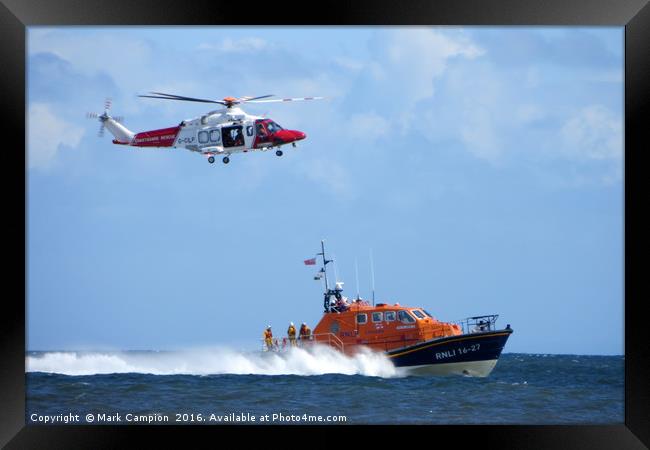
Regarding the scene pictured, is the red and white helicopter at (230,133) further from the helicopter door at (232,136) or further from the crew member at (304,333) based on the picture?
the crew member at (304,333)

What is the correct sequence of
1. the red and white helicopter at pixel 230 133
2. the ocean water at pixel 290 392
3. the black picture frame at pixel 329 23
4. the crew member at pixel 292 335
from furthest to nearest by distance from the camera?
the crew member at pixel 292 335 → the red and white helicopter at pixel 230 133 → the ocean water at pixel 290 392 → the black picture frame at pixel 329 23

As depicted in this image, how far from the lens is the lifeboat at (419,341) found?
21406 millimetres

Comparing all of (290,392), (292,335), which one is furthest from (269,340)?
(290,392)

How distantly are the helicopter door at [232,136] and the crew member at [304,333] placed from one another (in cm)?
466

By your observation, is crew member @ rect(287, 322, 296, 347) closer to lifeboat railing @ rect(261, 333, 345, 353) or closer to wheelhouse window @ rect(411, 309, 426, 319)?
lifeboat railing @ rect(261, 333, 345, 353)

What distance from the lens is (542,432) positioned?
39.6ft

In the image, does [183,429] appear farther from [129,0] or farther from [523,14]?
[523,14]

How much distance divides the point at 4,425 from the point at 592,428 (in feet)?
23.5

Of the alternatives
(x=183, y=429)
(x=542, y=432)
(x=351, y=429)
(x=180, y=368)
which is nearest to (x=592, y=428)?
(x=542, y=432)

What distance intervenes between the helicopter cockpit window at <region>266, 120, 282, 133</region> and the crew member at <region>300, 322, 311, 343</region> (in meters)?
4.78

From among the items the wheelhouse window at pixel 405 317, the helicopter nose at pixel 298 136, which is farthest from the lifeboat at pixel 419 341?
the helicopter nose at pixel 298 136

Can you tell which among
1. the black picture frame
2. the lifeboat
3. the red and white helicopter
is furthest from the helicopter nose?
the black picture frame

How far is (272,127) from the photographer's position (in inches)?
776

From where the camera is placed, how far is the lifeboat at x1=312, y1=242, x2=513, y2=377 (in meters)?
21.4
